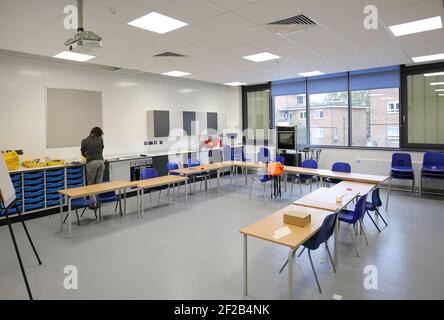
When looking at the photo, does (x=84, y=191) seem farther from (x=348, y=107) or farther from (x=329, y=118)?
(x=348, y=107)

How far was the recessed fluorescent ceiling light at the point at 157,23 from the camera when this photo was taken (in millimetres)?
3509

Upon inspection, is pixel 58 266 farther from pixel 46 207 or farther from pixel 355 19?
pixel 355 19

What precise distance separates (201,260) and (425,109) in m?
6.70

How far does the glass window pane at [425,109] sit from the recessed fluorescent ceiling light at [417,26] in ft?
11.1

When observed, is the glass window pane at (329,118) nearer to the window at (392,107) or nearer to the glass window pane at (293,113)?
the glass window pane at (293,113)

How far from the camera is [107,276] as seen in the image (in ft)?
10.6

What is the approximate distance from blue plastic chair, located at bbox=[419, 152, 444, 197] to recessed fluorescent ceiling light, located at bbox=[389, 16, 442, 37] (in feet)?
11.2

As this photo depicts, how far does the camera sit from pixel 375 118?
782 cm

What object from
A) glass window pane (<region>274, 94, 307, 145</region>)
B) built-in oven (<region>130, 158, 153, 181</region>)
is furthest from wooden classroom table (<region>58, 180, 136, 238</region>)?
glass window pane (<region>274, 94, 307, 145</region>)

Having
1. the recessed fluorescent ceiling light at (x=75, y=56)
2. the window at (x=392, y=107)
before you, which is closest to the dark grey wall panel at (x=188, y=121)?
the recessed fluorescent ceiling light at (x=75, y=56)

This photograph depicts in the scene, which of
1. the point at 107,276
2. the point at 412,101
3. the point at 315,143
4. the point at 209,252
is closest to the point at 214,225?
the point at 209,252

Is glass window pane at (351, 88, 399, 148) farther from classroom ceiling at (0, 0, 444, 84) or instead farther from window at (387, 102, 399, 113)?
Result: classroom ceiling at (0, 0, 444, 84)

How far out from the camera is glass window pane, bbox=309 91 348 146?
8.31m

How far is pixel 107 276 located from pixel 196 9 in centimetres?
317
